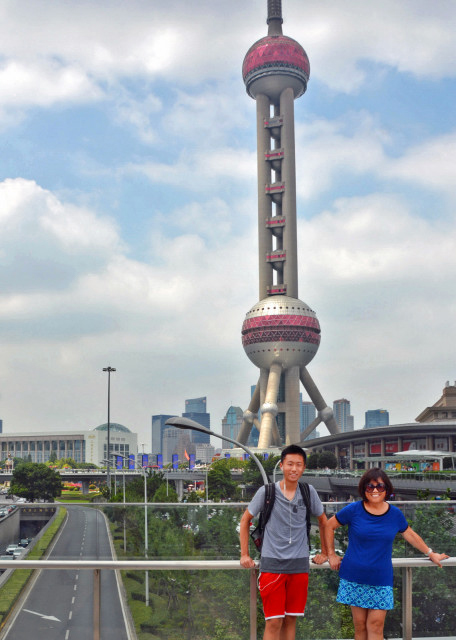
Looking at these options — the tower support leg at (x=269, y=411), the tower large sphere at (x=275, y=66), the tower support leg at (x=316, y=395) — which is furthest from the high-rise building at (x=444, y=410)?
the tower large sphere at (x=275, y=66)

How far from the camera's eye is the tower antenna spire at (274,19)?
163m

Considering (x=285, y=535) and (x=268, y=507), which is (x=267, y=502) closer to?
(x=268, y=507)

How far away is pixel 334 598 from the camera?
801 centimetres

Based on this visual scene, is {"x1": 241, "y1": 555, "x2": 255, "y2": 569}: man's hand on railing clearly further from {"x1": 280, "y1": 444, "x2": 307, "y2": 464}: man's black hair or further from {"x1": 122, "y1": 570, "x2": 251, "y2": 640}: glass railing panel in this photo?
{"x1": 280, "y1": 444, "x2": 307, "y2": 464}: man's black hair

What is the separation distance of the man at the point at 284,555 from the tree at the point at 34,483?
4650 inches

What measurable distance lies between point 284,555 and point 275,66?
16023 cm

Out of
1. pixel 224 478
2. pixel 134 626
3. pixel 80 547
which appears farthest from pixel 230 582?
pixel 224 478

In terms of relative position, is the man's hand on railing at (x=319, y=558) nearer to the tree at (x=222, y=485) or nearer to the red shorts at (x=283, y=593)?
the red shorts at (x=283, y=593)

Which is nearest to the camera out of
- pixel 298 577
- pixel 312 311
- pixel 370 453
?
pixel 298 577

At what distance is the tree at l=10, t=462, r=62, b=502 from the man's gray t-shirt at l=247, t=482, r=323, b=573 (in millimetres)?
118246

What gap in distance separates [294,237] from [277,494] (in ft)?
489

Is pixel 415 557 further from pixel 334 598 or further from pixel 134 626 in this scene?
pixel 134 626

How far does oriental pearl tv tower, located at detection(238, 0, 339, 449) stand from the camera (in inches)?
5940

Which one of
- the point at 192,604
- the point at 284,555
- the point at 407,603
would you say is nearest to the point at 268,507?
the point at 284,555
